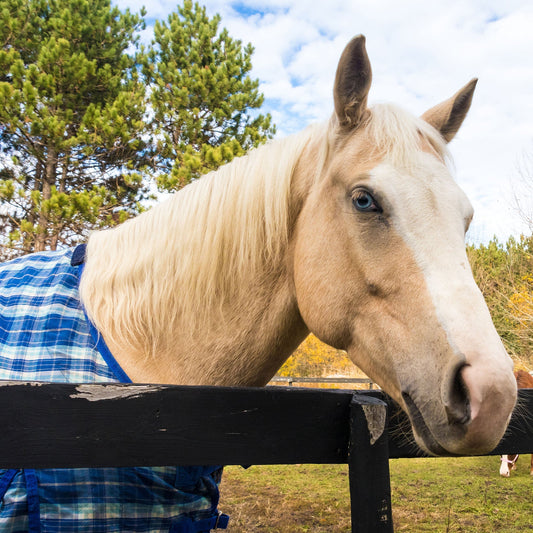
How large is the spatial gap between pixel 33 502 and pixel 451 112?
7.89ft

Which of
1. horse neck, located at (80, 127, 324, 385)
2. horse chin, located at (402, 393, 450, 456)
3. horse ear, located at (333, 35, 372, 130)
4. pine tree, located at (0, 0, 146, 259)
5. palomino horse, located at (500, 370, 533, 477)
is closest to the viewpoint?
horse chin, located at (402, 393, 450, 456)

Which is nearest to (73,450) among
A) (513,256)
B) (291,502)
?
(291,502)

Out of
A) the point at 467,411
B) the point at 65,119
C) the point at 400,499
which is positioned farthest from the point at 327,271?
the point at 65,119

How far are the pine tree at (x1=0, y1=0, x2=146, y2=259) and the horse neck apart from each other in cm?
941

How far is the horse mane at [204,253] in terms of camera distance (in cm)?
180

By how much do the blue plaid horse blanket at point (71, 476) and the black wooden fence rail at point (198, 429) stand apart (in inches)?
16.0

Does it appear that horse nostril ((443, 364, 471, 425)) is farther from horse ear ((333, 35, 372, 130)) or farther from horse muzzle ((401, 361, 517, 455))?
horse ear ((333, 35, 372, 130))

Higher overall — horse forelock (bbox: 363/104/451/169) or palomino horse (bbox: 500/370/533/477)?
horse forelock (bbox: 363/104/451/169)

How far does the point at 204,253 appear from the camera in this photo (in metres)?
1.82

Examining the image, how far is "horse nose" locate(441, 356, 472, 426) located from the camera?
3.76ft

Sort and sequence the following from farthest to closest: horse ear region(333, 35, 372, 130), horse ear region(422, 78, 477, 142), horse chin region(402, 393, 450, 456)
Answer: horse ear region(422, 78, 477, 142)
horse ear region(333, 35, 372, 130)
horse chin region(402, 393, 450, 456)

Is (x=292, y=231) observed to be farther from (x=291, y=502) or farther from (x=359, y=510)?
(x=291, y=502)

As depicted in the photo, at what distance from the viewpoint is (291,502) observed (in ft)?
18.2

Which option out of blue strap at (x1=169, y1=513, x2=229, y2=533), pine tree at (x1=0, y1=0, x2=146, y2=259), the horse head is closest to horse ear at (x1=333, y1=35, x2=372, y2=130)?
the horse head
